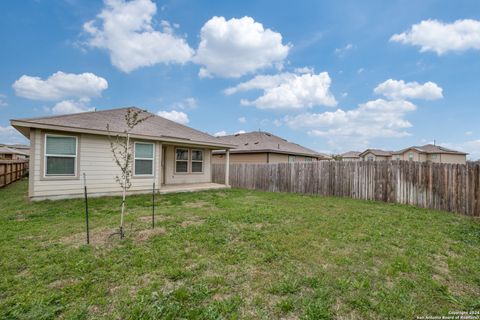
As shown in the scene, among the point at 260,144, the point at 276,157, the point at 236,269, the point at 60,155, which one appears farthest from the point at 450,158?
the point at 60,155

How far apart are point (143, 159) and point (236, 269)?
25.9ft

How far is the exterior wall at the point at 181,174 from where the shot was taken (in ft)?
38.5

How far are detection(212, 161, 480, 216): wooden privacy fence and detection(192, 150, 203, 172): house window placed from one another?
271 cm

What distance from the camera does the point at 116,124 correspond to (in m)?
9.59

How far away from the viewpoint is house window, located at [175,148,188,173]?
1205cm

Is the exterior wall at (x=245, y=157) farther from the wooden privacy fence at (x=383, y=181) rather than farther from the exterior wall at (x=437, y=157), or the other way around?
the exterior wall at (x=437, y=157)

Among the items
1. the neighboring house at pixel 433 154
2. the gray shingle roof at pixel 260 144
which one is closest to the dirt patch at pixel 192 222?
the gray shingle roof at pixel 260 144

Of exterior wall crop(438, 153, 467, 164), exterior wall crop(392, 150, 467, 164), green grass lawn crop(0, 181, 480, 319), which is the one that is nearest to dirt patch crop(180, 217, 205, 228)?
green grass lawn crop(0, 181, 480, 319)

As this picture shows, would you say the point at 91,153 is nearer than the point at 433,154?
Yes

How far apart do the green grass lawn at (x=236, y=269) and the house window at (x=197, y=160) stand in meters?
7.18

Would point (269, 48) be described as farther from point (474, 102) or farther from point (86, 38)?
point (474, 102)

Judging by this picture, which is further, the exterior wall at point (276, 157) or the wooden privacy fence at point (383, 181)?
the exterior wall at point (276, 157)

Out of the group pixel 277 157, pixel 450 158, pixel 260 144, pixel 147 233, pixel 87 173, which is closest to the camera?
pixel 147 233

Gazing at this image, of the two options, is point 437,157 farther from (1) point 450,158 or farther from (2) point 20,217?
(2) point 20,217
